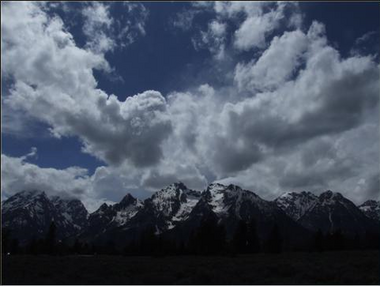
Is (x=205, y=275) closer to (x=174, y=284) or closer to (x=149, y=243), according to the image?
(x=174, y=284)

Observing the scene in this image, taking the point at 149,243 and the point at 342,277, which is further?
the point at 149,243

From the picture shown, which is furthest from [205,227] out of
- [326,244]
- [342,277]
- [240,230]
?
[342,277]

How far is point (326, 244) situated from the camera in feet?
330

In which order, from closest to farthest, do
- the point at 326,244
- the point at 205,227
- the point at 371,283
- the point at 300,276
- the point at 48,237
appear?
the point at 371,283, the point at 300,276, the point at 205,227, the point at 326,244, the point at 48,237

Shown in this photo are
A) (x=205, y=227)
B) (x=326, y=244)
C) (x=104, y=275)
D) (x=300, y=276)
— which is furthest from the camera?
(x=326, y=244)

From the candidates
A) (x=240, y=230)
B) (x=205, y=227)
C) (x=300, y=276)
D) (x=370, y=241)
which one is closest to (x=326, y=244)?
(x=240, y=230)

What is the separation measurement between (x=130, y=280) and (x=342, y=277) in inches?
611

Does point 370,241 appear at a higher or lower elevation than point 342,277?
higher

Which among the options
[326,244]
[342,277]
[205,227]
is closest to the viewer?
[342,277]

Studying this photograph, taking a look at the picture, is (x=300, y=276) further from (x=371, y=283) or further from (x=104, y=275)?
(x=104, y=275)

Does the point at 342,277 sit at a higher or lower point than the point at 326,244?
lower

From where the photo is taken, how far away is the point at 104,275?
33.8 m

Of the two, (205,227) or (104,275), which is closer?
(104,275)

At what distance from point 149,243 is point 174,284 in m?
75.9
